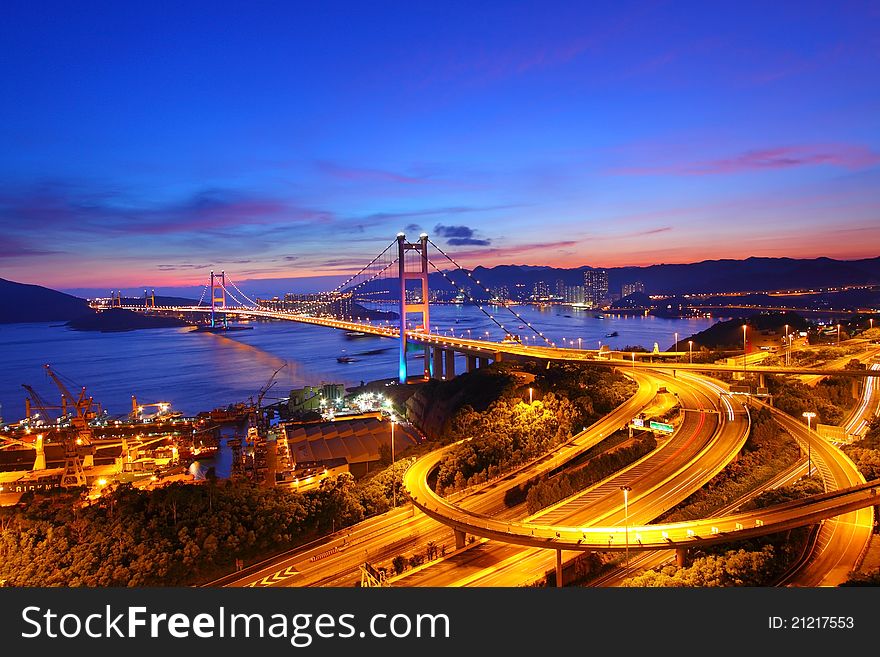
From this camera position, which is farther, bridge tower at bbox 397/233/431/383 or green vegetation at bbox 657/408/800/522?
bridge tower at bbox 397/233/431/383

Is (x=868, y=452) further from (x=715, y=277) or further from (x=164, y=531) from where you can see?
(x=715, y=277)

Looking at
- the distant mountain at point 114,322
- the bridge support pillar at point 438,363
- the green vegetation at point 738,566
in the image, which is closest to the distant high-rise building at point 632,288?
the distant mountain at point 114,322

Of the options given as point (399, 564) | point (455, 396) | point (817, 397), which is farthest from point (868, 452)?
point (455, 396)

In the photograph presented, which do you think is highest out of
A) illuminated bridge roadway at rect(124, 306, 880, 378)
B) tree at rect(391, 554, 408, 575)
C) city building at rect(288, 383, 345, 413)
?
illuminated bridge roadway at rect(124, 306, 880, 378)

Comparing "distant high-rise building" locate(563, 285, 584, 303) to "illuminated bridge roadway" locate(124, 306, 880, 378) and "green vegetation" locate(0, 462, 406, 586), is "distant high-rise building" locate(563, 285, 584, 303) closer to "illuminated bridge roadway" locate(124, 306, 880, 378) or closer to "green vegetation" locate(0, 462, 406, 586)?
"illuminated bridge roadway" locate(124, 306, 880, 378)

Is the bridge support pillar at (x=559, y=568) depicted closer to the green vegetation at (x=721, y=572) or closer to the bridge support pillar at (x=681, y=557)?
the green vegetation at (x=721, y=572)

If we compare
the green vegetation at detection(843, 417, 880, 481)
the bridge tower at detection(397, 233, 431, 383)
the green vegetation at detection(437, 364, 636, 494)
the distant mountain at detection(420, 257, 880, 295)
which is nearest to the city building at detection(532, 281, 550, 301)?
the distant mountain at detection(420, 257, 880, 295)
